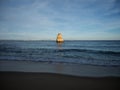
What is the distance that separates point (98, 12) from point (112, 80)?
10.6ft

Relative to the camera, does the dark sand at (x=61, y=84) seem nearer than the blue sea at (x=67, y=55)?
Yes

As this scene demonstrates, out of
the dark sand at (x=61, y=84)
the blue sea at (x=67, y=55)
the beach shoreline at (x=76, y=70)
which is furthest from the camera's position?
the blue sea at (x=67, y=55)

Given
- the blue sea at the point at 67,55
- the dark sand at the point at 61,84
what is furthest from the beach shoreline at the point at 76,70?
the blue sea at the point at 67,55

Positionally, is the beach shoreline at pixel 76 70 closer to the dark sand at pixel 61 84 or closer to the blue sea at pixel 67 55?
the dark sand at pixel 61 84

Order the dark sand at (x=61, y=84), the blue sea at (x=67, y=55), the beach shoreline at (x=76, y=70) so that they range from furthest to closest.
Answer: the blue sea at (x=67, y=55), the beach shoreline at (x=76, y=70), the dark sand at (x=61, y=84)

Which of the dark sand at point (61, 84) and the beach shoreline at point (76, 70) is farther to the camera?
the beach shoreline at point (76, 70)

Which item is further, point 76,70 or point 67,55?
point 67,55

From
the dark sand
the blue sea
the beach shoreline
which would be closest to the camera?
the dark sand

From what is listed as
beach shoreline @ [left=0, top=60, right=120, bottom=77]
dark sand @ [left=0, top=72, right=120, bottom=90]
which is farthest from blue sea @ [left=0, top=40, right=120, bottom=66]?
dark sand @ [left=0, top=72, right=120, bottom=90]

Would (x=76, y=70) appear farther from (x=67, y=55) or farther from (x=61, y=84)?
(x=67, y=55)

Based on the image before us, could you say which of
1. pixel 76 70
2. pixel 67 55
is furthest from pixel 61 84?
pixel 67 55

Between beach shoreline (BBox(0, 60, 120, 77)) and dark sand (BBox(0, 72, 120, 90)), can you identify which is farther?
beach shoreline (BBox(0, 60, 120, 77))

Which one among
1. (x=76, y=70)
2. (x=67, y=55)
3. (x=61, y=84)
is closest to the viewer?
(x=61, y=84)

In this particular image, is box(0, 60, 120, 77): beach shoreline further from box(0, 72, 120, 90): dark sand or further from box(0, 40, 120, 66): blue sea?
box(0, 40, 120, 66): blue sea
